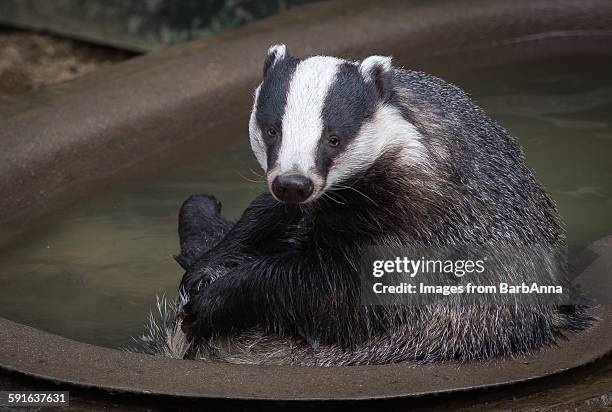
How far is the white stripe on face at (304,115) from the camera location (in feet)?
11.4

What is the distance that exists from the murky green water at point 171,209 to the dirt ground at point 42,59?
5.65 feet

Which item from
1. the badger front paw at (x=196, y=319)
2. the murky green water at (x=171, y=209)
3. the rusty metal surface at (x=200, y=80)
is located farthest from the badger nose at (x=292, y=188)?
the rusty metal surface at (x=200, y=80)

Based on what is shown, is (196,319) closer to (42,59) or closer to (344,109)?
(344,109)

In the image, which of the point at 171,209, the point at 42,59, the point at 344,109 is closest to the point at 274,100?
the point at 344,109

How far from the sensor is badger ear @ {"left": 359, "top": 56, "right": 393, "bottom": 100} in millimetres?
3736

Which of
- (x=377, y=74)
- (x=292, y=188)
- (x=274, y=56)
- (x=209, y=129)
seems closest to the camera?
(x=292, y=188)

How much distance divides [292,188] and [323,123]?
28 centimetres

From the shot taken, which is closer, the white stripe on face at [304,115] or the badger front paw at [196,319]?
the white stripe on face at [304,115]

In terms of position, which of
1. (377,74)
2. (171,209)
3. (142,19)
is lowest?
(171,209)

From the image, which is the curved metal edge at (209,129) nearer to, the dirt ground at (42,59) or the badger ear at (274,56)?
the badger ear at (274,56)

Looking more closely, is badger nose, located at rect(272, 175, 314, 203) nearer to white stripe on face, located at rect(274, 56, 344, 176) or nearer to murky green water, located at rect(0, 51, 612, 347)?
white stripe on face, located at rect(274, 56, 344, 176)

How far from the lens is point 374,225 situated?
3771mm

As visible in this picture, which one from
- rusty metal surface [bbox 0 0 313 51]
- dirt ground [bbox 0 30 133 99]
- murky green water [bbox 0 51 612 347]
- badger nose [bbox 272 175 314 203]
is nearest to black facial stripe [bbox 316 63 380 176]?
badger nose [bbox 272 175 314 203]

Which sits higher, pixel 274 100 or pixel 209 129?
pixel 274 100
